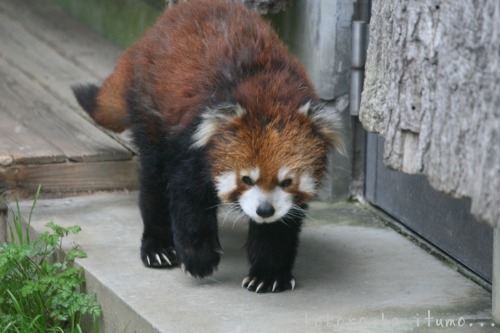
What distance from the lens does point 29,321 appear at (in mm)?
3688

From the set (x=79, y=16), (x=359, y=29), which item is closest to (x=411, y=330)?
(x=359, y=29)

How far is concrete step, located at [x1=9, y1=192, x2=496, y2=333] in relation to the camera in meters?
3.26

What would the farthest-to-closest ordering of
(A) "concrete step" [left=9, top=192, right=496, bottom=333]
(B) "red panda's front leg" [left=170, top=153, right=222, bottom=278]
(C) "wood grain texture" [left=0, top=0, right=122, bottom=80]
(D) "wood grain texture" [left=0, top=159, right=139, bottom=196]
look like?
(C) "wood grain texture" [left=0, top=0, right=122, bottom=80], (D) "wood grain texture" [left=0, top=159, right=139, bottom=196], (B) "red panda's front leg" [left=170, top=153, right=222, bottom=278], (A) "concrete step" [left=9, top=192, right=496, bottom=333]

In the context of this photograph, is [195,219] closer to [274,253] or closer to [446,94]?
[274,253]

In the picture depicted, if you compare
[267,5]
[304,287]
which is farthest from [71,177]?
[304,287]

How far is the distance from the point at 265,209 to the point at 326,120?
0.43 m

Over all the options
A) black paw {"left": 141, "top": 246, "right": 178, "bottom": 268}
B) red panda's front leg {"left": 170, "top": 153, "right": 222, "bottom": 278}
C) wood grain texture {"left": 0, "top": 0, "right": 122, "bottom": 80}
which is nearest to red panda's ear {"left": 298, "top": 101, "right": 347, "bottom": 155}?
red panda's front leg {"left": 170, "top": 153, "right": 222, "bottom": 278}

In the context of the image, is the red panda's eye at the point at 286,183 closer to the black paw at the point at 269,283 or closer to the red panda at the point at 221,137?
the red panda at the point at 221,137

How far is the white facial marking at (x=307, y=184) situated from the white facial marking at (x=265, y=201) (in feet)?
0.22

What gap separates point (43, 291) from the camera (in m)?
3.69

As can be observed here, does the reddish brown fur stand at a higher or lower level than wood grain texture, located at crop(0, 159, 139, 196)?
higher

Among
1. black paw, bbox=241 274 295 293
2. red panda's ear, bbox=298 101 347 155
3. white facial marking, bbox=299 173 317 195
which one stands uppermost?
red panda's ear, bbox=298 101 347 155

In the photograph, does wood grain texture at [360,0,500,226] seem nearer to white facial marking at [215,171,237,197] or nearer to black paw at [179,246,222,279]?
white facial marking at [215,171,237,197]

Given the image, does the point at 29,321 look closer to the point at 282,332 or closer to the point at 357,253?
the point at 282,332
